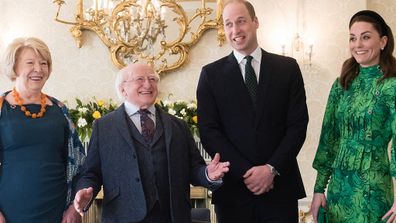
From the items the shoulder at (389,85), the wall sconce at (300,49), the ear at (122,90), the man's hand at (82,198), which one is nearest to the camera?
the man's hand at (82,198)

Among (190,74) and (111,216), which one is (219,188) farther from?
(190,74)

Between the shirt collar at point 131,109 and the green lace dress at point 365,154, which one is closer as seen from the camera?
the green lace dress at point 365,154

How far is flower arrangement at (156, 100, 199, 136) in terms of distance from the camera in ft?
14.4

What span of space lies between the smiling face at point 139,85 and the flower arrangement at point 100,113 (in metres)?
1.92

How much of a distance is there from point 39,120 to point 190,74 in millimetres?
2607

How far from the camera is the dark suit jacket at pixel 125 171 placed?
230cm

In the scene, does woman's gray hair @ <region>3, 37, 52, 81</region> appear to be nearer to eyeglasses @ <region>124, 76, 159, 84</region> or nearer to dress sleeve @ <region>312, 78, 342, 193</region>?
eyeglasses @ <region>124, 76, 159, 84</region>

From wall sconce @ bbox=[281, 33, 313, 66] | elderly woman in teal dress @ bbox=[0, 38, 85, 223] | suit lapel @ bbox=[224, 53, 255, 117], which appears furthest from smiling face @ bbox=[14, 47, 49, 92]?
wall sconce @ bbox=[281, 33, 313, 66]

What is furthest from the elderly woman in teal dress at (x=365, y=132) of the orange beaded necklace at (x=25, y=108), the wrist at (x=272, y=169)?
the orange beaded necklace at (x=25, y=108)

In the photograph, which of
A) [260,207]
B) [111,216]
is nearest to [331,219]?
[260,207]

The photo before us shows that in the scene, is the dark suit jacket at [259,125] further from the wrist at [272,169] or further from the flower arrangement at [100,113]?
the flower arrangement at [100,113]

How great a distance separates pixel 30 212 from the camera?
234 cm

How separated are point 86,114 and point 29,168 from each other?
86.2 inches

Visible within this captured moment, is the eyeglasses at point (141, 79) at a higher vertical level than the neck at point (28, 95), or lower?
higher
